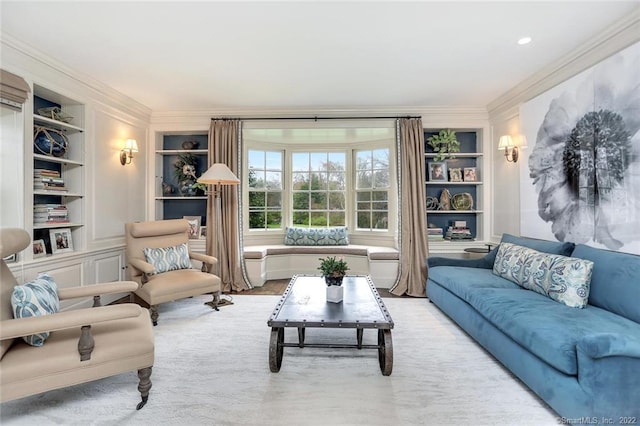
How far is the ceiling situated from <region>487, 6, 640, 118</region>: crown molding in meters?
0.07

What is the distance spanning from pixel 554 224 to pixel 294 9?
3.07 meters

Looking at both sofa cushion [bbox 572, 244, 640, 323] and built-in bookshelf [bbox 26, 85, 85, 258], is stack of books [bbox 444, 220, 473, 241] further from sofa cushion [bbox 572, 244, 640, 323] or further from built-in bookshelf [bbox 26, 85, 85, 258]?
built-in bookshelf [bbox 26, 85, 85, 258]

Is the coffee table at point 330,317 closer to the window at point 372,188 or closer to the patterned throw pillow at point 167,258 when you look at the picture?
the patterned throw pillow at point 167,258

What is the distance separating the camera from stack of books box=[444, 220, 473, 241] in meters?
4.51

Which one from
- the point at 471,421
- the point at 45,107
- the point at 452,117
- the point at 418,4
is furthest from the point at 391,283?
the point at 45,107

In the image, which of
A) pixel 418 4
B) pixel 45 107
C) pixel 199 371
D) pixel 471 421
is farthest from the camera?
pixel 45 107

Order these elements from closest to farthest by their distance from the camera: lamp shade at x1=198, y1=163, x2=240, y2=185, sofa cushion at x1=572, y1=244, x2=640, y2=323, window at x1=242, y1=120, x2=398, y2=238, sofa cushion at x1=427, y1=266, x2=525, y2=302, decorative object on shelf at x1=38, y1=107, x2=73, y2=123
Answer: sofa cushion at x1=572, y1=244, x2=640, y2=323 → sofa cushion at x1=427, y1=266, x2=525, y2=302 → decorative object on shelf at x1=38, y1=107, x2=73, y2=123 → lamp shade at x1=198, y1=163, x2=240, y2=185 → window at x1=242, y1=120, x2=398, y2=238

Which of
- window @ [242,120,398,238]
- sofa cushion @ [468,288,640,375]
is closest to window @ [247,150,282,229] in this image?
window @ [242,120,398,238]

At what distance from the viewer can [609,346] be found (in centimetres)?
153

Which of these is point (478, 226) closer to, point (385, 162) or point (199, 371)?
point (385, 162)

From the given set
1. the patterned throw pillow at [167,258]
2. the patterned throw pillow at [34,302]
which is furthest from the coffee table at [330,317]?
the patterned throw pillow at [167,258]

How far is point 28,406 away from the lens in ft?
6.14

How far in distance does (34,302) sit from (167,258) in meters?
1.87

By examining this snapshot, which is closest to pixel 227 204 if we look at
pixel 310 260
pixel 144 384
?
pixel 310 260
